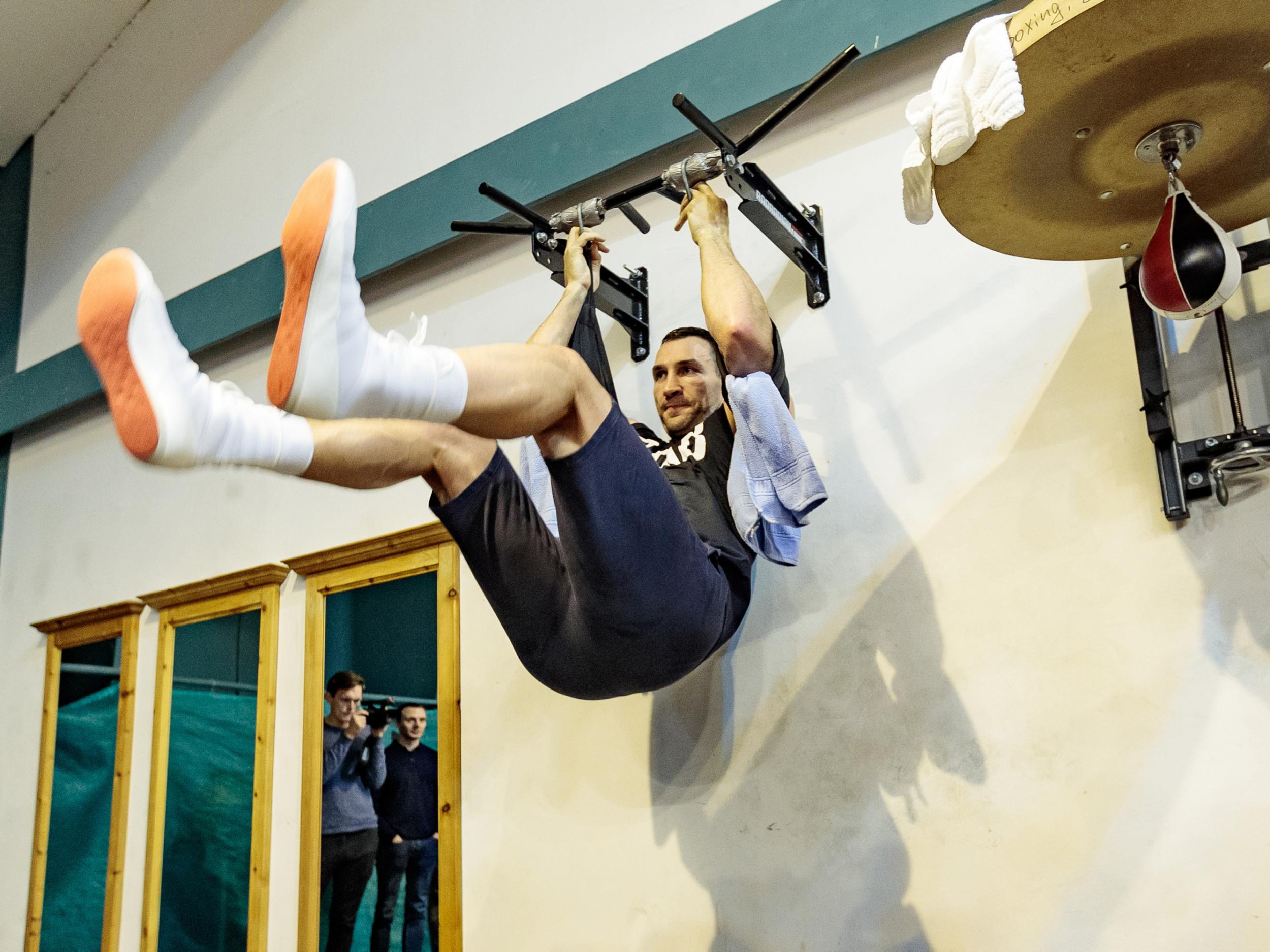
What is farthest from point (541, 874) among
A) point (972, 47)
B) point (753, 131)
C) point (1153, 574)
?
point (972, 47)

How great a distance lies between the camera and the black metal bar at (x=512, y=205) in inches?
103

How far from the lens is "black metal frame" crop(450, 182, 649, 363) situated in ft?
8.99

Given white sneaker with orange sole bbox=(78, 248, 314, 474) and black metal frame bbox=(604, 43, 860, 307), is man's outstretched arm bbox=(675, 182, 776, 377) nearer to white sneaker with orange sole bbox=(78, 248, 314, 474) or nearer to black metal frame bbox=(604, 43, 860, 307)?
black metal frame bbox=(604, 43, 860, 307)

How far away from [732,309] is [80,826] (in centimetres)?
295

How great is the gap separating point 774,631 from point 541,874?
85 centimetres

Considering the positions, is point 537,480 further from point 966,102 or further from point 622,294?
point 966,102

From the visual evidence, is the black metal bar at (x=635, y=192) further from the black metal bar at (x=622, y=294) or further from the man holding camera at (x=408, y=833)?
the man holding camera at (x=408, y=833)

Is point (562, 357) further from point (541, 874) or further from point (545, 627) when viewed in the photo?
point (541, 874)

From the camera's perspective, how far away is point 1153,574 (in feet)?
7.32

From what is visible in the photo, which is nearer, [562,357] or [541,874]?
[562,357]

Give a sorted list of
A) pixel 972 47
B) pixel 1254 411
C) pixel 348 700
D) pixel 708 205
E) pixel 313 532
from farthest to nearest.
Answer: pixel 313 532 < pixel 348 700 < pixel 708 205 < pixel 1254 411 < pixel 972 47

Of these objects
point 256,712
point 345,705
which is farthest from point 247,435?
point 256,712

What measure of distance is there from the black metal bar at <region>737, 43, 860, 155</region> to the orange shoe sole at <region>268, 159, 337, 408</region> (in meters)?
1.09

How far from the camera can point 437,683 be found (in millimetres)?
3139
